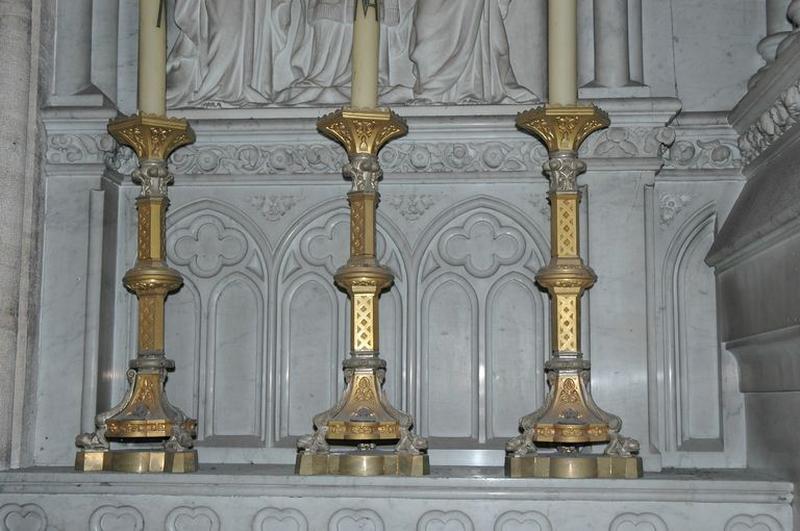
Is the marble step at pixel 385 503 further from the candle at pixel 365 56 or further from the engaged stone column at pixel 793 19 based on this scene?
the engaged stone column at pixel 793 19

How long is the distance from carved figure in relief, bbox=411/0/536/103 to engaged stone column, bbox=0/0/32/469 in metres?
1.59

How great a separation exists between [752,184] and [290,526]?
223 cm

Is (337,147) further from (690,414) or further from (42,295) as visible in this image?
(690,414)

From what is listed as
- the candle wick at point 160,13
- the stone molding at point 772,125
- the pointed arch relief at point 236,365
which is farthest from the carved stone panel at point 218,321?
the stone molding at point 772,125

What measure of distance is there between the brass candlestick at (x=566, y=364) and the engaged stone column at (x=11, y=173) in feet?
6.33

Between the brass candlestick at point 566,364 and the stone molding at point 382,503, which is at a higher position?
the brass candlestick at point 566,364

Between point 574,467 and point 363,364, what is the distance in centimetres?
84

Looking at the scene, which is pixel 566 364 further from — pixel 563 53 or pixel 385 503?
pixel 563 53

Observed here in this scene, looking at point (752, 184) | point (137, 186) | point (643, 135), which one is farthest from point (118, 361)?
point (752, 184)

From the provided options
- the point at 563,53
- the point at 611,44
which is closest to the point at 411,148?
the point at 563,53

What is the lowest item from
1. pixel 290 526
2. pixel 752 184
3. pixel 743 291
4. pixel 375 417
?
pixel 290 526

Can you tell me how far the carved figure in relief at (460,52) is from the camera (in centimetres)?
485

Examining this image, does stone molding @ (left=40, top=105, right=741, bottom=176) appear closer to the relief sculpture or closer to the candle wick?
the relief sculpture

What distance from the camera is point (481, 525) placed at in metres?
3.99
